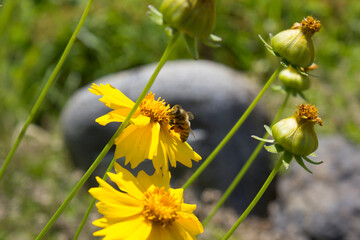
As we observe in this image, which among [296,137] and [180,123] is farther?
[180,123]

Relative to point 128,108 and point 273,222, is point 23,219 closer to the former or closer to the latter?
point 273,222

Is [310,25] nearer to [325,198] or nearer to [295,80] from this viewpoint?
[295,80]

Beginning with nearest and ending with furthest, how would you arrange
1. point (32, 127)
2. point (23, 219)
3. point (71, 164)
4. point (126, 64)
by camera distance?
point (23, 219), point (71, 164), point (32, 127), point (126, 64)

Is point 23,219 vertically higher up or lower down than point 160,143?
lower down

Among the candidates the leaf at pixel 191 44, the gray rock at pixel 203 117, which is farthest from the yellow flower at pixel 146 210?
the gray rock at pixel 203 117

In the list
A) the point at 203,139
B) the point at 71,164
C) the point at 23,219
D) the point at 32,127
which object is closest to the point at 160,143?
the point at 23,219

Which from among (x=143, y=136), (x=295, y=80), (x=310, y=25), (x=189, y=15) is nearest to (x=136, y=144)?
(x=143, y=136)
